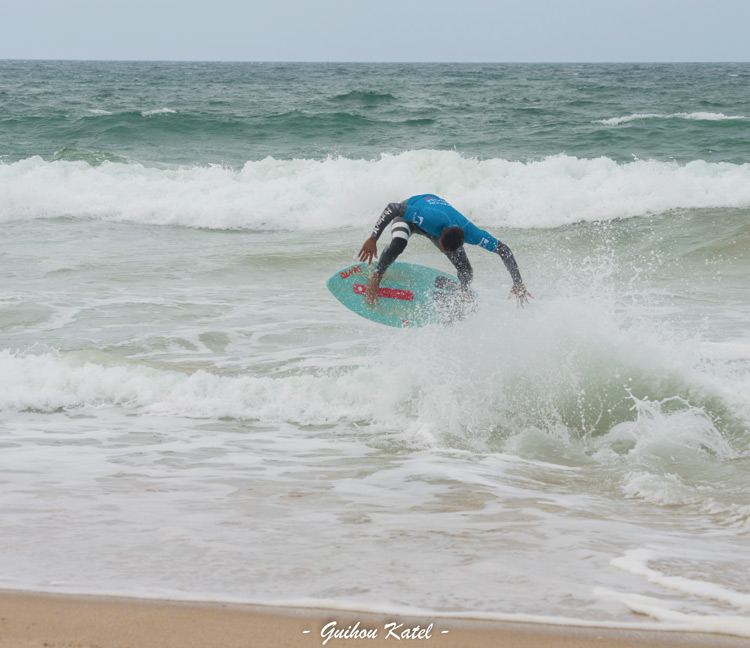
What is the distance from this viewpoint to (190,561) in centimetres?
304

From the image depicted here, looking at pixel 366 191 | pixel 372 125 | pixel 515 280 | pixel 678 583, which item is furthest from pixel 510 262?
pixel 372 125

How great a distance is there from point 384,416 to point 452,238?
4.92 feet

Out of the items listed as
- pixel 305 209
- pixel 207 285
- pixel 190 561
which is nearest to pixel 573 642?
pixel 190 561

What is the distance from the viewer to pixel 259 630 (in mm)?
2475

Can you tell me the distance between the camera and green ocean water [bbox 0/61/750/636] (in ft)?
9.68

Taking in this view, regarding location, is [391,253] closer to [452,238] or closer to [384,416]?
[452,238]

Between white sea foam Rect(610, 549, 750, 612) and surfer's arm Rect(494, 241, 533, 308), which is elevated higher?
surfer's arm Rect(494, 241, 533, 308)

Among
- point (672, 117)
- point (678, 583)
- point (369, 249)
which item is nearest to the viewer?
point (678, 583)

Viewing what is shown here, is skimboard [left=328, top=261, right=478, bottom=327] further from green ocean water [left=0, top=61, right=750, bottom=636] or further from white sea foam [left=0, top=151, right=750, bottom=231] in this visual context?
white sea foam [left=0, top=151, right=750, bottom=231]

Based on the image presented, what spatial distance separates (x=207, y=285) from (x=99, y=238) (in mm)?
4262

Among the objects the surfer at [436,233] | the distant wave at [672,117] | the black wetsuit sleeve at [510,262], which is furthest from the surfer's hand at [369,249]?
the distant wave at [672,117]

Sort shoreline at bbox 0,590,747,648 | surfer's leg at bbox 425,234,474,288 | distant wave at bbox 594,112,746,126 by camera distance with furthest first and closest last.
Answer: distant wave at bbox 594,112,746,126 < surfer's leg at bbox 425,234,474,288 < shoreline at bbox 0,590,747,648

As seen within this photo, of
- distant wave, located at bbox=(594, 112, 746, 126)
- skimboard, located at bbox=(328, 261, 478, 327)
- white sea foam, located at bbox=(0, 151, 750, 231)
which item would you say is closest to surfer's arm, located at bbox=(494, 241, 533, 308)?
skimboard, located at bbox=(328, 261, 478, 327)

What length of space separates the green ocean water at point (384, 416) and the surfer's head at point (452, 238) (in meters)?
0.63
